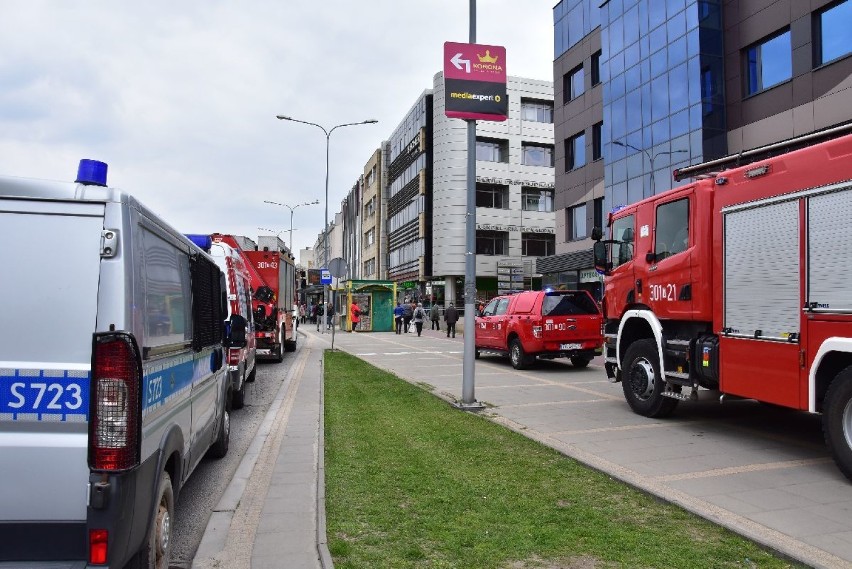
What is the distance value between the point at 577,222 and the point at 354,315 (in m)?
13.5

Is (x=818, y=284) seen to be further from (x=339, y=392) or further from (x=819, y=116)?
(x=819, y=116)

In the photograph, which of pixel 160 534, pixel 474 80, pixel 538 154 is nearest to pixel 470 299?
pixel 474 80

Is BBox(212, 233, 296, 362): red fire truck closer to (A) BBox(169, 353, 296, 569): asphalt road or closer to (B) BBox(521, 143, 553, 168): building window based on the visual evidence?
(A) BBox(169, 353, 296, 569): asphalt road

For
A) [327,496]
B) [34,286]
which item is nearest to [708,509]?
[327,496]

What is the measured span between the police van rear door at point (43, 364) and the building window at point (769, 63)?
24.1 metres

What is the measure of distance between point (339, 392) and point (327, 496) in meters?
6.01

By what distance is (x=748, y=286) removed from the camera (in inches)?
257

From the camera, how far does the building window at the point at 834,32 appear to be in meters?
19.2

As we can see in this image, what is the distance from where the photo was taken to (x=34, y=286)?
2609 mm

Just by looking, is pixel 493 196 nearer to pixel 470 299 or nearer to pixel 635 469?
pixel 470 299

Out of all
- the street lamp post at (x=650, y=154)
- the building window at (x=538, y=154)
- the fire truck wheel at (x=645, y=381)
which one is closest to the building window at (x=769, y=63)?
the street lamp post at (x=650, y=154)

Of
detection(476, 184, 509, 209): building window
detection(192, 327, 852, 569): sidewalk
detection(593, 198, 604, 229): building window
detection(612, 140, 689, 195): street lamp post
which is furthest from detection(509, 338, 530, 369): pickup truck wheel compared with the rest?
detection(476, 184, 509, 209): building window

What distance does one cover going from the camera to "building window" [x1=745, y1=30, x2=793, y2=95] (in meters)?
21.8

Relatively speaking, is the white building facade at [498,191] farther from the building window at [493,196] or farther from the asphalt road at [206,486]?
the asphalt road at [206,486]
